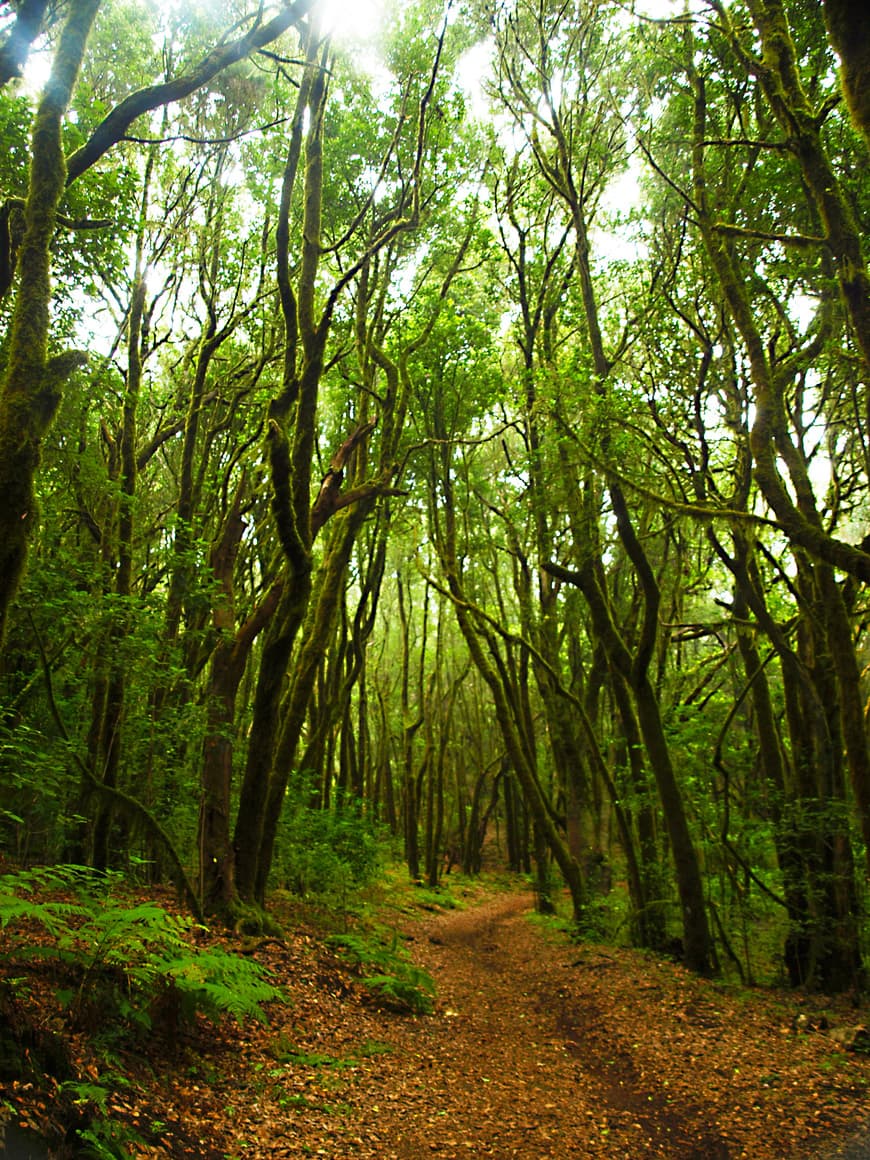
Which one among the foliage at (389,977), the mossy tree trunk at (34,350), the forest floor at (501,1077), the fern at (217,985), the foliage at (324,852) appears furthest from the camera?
the foliage at (324,852)

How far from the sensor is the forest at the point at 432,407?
6.12 m

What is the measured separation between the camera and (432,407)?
15016 millimetres

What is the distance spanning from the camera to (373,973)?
8172 mm

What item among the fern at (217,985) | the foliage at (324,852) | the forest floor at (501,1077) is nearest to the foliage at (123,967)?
the fern at (217,985)

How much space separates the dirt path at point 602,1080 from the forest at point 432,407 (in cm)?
193

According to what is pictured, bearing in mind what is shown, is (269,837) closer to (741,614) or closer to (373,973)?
(373,973)

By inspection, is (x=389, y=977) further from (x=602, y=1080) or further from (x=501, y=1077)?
(x=602, y=1080)

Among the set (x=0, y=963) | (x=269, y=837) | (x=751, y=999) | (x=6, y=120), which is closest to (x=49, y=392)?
(x=0, y=963)

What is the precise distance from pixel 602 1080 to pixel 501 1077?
0.83 meters

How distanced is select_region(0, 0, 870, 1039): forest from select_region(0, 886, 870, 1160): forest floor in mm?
1216

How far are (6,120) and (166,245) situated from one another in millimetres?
4913

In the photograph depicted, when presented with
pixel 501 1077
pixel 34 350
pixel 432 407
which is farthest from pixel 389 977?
pixel 432 407

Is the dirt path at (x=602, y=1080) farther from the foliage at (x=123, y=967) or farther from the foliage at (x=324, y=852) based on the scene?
the foliage at (x=324, y=852)

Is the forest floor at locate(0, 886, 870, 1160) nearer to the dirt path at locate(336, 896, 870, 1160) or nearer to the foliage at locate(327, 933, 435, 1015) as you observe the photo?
the dirt path at locate(336, 896, 870, 1160)
